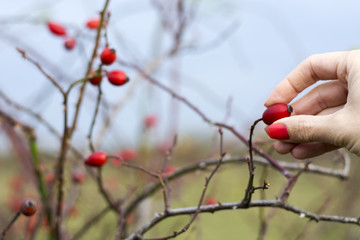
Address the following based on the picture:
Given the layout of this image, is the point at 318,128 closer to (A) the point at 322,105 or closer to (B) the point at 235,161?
(A) the point at 322,105

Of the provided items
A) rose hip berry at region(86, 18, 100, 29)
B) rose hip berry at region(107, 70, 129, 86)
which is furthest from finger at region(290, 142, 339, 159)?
rose hip berry at region(86, 18, 100, 29)

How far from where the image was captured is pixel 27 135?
1267 mm

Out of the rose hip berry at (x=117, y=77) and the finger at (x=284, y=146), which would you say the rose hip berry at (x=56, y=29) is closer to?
the rose hip berry at (x=117, y=77)

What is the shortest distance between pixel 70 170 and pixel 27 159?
0.19 m

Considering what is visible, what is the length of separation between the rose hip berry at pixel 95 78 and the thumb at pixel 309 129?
459mm

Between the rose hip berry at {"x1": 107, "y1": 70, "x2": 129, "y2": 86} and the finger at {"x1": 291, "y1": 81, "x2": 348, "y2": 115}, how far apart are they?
47cm

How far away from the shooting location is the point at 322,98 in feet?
3.45

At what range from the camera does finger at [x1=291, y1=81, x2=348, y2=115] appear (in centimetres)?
104

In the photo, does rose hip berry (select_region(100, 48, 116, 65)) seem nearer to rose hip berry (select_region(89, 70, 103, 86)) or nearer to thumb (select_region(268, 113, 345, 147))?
rose hip berry (select_region(89, 70, 103, 86))

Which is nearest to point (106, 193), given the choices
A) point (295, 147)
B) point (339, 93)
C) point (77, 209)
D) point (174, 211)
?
point (174, 211)

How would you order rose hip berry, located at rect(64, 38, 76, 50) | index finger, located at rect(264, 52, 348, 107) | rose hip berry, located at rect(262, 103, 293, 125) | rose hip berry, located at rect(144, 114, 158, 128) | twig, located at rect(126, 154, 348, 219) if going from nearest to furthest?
rose hip berry, located at rect(262, 103, 293, 125), index finger, located at rect(264, 52, 348, 107), twig, located at rect(126, 154, 348, 219), rose hip berry, located at rect(64, 38, 76, 50), rose hip berry, located at rect(144, 114, 158, 128)

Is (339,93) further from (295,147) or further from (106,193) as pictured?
(106,193)

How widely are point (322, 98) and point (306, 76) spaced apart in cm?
9

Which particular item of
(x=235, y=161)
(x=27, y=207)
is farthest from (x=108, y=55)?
(x=235, y=161)
